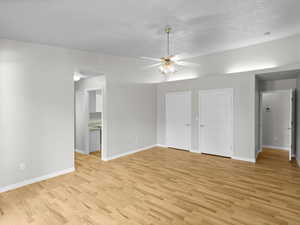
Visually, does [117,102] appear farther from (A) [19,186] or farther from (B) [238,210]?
(B) [238,210]

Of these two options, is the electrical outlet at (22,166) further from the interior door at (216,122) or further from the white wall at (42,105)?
the interior door at (216,122)

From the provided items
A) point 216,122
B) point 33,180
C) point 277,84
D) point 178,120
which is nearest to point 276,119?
point 277,84

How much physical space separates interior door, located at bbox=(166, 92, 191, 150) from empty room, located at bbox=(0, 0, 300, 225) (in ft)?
0.12

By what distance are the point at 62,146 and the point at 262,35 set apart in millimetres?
5295

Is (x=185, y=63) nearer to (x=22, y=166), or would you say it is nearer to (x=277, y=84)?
(x=277, y=84)

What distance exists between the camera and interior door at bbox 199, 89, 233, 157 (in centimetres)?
505

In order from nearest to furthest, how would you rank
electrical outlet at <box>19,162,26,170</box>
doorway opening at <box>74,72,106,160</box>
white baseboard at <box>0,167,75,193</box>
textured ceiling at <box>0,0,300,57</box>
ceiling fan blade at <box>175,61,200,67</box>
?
textured ceiling at <box>0,0,300,57</box> → white baseboard at <box>0,167,75,193</box> → electrical outlet at <box>19,162,26,170</box> → doorway opening at <box>74,72,106,160</box> → ceiling fan blade at <box>175,61,200,67</box>

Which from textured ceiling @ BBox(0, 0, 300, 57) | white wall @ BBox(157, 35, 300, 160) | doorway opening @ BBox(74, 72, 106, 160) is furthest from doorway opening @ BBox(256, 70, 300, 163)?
doorway opening @ BBox(74, 72, 106, 160)

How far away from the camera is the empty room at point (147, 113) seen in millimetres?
2557

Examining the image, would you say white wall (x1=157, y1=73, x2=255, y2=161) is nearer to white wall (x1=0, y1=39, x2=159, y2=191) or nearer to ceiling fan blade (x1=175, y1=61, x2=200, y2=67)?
ceiling fan blade (x1=175, y1=61, x2=200, y2=67)

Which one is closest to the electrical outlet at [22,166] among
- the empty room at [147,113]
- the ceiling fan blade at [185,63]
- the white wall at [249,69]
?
the empty room at [147,113]

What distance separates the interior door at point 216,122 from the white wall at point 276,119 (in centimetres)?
214

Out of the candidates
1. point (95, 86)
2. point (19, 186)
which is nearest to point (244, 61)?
point (95, 86)

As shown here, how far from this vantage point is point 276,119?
235 inches
